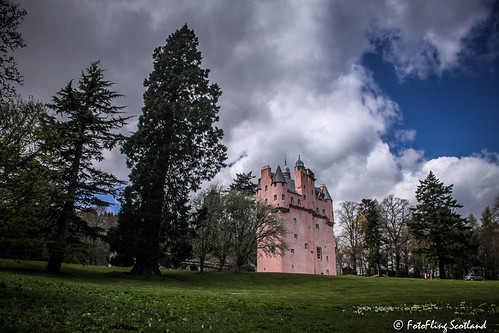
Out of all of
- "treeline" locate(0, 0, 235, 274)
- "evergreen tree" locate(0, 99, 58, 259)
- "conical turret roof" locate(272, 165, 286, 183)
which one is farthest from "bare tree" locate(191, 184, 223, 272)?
"evergreen tree" locate(0, 99, 58, 259)

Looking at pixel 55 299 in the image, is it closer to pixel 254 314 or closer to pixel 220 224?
pixel 254 314

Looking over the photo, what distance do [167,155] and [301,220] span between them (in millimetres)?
34674

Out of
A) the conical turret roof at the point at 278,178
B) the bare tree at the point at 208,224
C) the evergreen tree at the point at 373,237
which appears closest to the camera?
the bare tree at the point at 208,224

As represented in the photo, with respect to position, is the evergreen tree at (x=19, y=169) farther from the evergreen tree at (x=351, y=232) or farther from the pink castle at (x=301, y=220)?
the evergreen tree at (x=351, y=232)

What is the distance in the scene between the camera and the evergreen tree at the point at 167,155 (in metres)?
25.5

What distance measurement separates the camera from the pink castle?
50906 millimetres

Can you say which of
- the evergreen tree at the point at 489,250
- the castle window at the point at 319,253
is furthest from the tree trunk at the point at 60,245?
the evergreen tree at the point at 489,250

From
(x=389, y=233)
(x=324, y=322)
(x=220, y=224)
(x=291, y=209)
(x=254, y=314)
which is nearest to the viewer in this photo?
(x=324, y=322)

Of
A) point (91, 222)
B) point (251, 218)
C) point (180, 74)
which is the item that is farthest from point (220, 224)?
point (91, 222)

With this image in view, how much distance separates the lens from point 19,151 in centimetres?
1059

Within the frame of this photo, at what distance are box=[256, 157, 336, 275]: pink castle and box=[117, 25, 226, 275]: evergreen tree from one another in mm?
23362

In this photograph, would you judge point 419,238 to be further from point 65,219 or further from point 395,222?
point 65,219

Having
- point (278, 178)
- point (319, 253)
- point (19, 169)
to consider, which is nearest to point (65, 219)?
point (19, 169)

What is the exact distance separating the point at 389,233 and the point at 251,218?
34.0m
